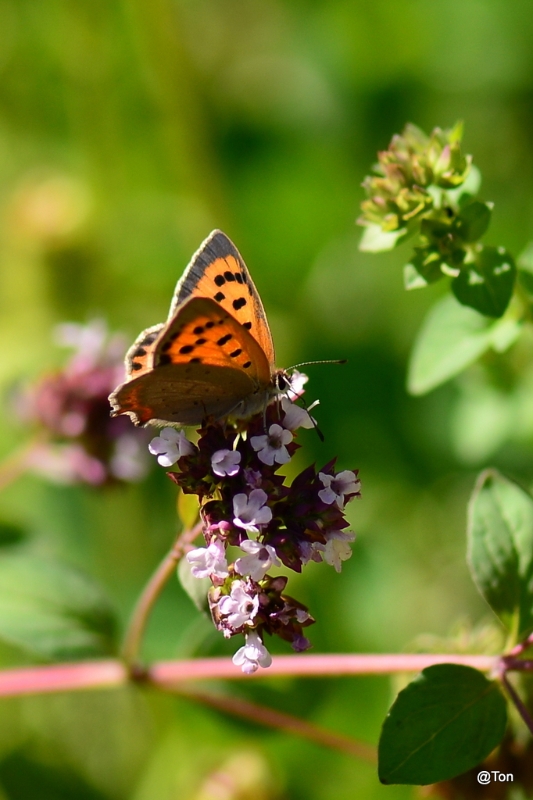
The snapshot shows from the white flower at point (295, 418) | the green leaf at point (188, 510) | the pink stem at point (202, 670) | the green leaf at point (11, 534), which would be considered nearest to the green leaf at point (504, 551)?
the pink stem at point (202, 670)

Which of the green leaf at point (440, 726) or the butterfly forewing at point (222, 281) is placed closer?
the green leaf at point (440, 726)

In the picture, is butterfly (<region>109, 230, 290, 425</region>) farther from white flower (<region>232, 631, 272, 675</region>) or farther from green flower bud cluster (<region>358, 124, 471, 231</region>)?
white flower (<region>232, 631, 272, 675</region>)

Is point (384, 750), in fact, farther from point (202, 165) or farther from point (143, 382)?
point (202, 165)

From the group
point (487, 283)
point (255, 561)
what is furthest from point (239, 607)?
point (487, 283)

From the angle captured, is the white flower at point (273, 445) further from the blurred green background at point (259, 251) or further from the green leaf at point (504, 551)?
the blurred green background at point (259, 251)

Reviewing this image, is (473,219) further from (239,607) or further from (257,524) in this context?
(239,607)

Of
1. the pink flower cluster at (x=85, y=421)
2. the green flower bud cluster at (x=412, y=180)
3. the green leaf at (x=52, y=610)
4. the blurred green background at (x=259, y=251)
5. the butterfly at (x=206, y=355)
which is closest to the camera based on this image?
the butterfly at (x=206, y=355)

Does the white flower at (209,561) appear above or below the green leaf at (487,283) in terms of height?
below
